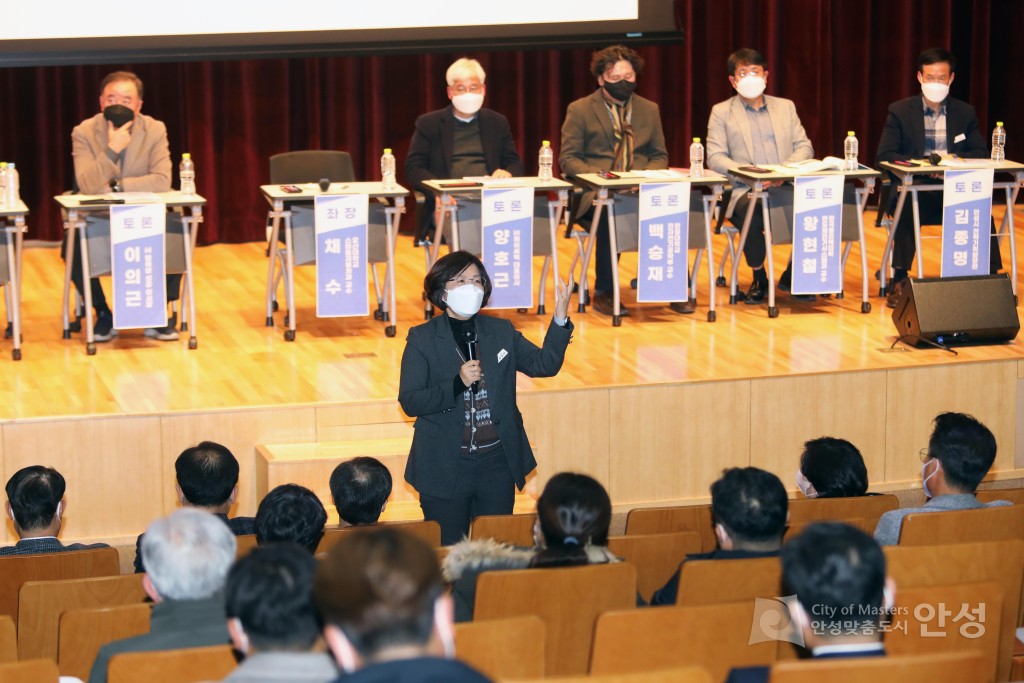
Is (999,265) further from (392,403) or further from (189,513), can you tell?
(189,513)

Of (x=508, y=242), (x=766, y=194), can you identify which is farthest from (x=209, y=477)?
(x=766, y=194)

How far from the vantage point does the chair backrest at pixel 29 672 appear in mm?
2668

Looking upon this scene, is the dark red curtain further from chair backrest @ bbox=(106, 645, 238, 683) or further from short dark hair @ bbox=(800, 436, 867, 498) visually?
chair backrest @ bbox=(106, 645, 238, 683)

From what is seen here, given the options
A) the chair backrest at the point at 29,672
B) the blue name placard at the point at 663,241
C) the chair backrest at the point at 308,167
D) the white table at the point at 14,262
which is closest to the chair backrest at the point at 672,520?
the chair backrest at the point at 29,672

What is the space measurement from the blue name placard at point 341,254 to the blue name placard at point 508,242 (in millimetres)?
596

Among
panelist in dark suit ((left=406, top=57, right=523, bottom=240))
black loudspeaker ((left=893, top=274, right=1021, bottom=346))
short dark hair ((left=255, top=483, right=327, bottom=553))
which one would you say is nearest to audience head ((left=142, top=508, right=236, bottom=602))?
short dark hair ((left=255, top=483, right=327, bottom=553))

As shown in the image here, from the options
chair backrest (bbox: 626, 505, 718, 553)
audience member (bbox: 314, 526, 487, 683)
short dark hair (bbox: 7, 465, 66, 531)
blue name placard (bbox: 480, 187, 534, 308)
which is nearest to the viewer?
audience member (bbox: 314, 526, 487, 683)

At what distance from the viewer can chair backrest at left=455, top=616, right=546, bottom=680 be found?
2.77m

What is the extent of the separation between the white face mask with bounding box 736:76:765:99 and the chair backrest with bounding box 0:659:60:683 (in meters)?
5.94

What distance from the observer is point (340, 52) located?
26.1 feet

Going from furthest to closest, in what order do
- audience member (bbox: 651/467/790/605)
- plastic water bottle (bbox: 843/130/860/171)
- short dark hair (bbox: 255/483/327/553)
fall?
plastic water bottle (bbox: 843/130/860/171)
short dark hair (bbox: 255/483/327/553)
audience member (bbox: 651/467/790/605)

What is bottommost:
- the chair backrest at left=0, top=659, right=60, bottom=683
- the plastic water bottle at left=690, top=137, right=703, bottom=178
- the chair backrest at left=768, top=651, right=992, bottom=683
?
the chair backrest at left=0, top=659, right=60, bottom=683

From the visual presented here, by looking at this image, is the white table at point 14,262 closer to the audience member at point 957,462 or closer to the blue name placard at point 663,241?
the blue name placard at point 663,241

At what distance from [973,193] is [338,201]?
Result: 3230mm
